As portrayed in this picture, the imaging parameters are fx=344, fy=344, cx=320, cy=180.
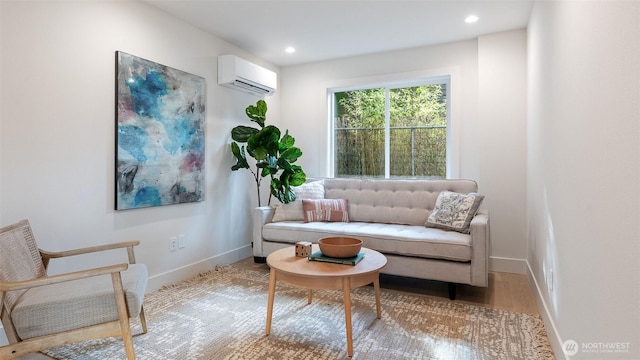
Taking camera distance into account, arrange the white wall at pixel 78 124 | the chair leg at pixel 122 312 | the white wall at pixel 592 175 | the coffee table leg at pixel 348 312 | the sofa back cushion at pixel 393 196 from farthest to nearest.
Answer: the sofa back cushion at pixel 393 196 < the white wall at pixel 78 124 < the coffee table leg at pixel 348 312 < the chair leg at pixel 122 312 < the white wall at pixel 592 175

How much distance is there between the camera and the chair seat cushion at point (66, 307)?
1.59 meters

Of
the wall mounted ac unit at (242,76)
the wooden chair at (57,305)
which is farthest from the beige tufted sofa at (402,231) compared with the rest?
the wooden chair at (57,305)

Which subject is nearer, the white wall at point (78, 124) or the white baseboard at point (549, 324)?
the white baseboard at point (549, 324)

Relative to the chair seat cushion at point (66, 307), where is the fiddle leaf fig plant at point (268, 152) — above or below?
above

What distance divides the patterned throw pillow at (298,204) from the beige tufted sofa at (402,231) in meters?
0.07

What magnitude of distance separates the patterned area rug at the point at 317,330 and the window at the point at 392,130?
1813 millimetres

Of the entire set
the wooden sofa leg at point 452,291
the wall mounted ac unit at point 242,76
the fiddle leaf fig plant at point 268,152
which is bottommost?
the wooden sofa leg at point 452,291

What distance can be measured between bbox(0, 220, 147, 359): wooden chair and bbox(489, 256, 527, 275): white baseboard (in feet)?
10.8

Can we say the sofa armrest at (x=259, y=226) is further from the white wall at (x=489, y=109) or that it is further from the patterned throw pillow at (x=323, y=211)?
the white wall at (x=489, y=109)

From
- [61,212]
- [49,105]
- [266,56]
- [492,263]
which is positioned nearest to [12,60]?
[49,105]

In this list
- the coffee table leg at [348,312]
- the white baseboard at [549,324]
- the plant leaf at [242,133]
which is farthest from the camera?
the plant leaf at [242,133]

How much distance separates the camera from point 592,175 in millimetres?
1298

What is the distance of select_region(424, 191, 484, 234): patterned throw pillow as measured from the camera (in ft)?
9.60

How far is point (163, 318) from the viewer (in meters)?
2.41
